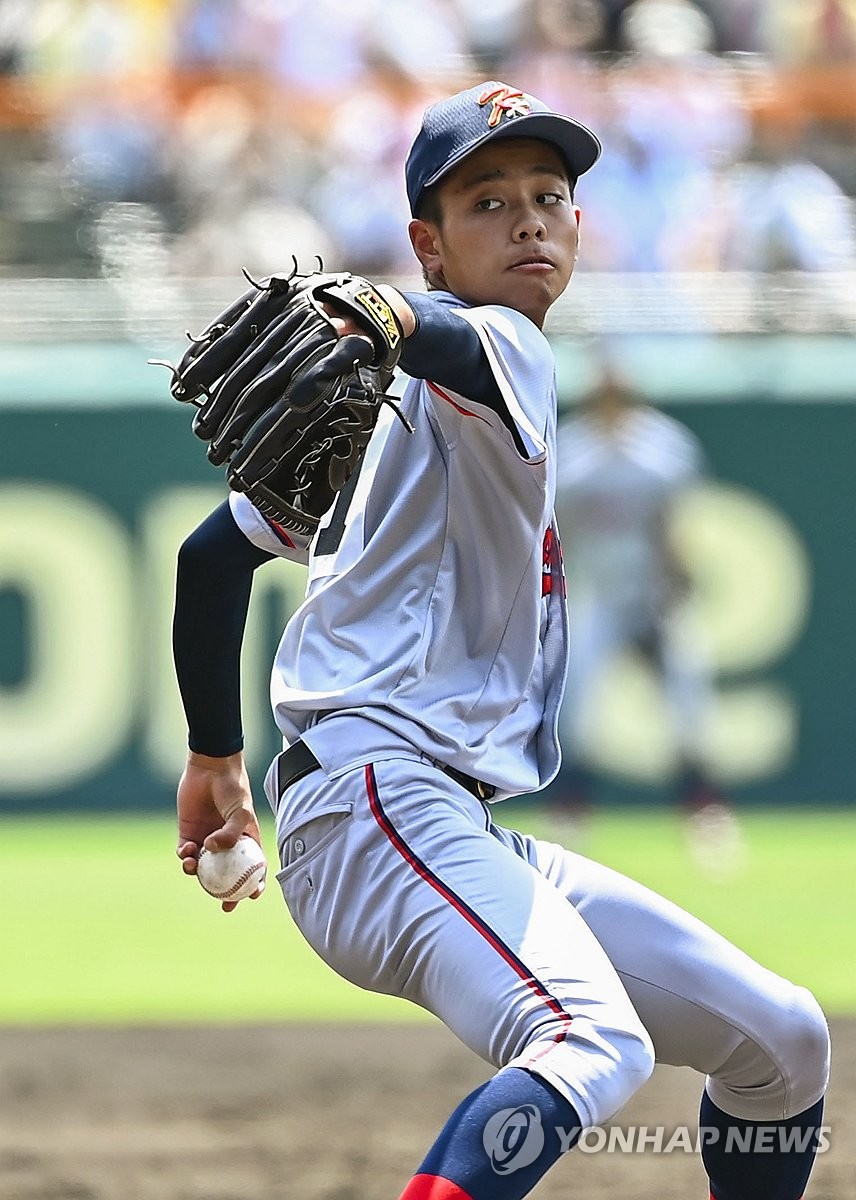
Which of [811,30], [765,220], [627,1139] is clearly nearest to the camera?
[627,1139]

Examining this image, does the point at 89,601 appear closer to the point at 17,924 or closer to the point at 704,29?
the point at 17,924

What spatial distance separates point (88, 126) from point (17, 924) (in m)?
4.15

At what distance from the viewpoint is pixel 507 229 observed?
2.38 m

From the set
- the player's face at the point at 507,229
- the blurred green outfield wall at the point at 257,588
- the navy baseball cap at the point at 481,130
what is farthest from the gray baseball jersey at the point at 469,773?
the blurred green outfield wall at the point at 257,588

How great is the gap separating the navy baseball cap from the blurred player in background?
5.18 meters

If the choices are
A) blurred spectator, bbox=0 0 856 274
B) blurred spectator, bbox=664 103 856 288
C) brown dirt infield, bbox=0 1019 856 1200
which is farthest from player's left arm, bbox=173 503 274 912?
blurred spectator, bbox=664 103 856 288

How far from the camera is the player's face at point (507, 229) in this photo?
2375mm

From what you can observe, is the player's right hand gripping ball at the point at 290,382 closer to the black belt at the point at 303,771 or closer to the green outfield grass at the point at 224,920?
the black belt at the point at 303,771

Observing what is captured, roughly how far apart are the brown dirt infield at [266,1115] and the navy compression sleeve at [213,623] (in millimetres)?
1161

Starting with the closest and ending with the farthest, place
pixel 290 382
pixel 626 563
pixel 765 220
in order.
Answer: pixel 290 382 < pixel 626 563 < pixel 765 220

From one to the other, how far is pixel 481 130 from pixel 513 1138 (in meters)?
1.30

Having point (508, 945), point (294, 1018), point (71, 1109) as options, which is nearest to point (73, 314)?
point (294, 1018)

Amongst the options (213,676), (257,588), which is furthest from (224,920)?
(213,676)

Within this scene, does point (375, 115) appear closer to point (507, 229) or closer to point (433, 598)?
point (507, 229)
